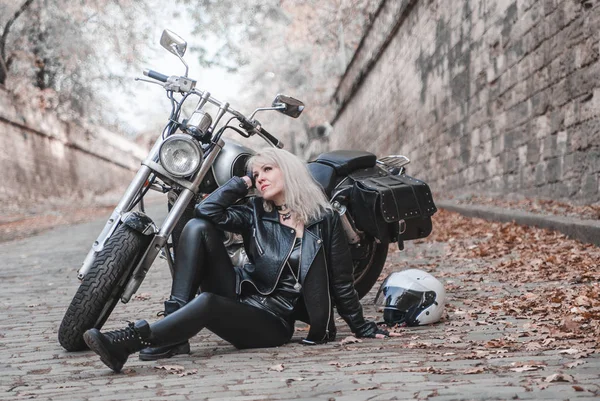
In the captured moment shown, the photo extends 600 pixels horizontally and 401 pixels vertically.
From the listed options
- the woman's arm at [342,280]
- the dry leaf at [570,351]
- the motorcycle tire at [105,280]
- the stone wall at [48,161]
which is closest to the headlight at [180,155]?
the motorcycle tire at [105,280]

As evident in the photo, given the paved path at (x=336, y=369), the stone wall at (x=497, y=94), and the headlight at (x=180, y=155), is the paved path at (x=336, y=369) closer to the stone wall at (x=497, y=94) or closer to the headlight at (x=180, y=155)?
the headlight at (x=180, y=155)

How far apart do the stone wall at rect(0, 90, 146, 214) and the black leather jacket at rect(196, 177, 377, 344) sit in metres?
17.7

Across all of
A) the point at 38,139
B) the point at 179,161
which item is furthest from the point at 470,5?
the point at 38,139

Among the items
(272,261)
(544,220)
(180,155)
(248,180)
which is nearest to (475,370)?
(272,261)

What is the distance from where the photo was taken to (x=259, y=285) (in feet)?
13.6

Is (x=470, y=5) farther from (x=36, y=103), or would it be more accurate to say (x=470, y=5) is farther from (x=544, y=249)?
(x=36, y=103)

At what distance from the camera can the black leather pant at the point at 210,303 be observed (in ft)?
12.2

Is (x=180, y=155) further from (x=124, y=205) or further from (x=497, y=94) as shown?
(x=497, y=94)

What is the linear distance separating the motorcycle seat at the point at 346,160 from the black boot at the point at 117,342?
1653mm

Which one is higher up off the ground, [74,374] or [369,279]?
[369,279]

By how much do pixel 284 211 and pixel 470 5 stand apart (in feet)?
31.4

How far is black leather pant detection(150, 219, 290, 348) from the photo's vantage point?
3732 mm

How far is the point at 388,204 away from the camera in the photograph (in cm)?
442

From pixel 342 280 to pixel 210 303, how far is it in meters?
0.73
